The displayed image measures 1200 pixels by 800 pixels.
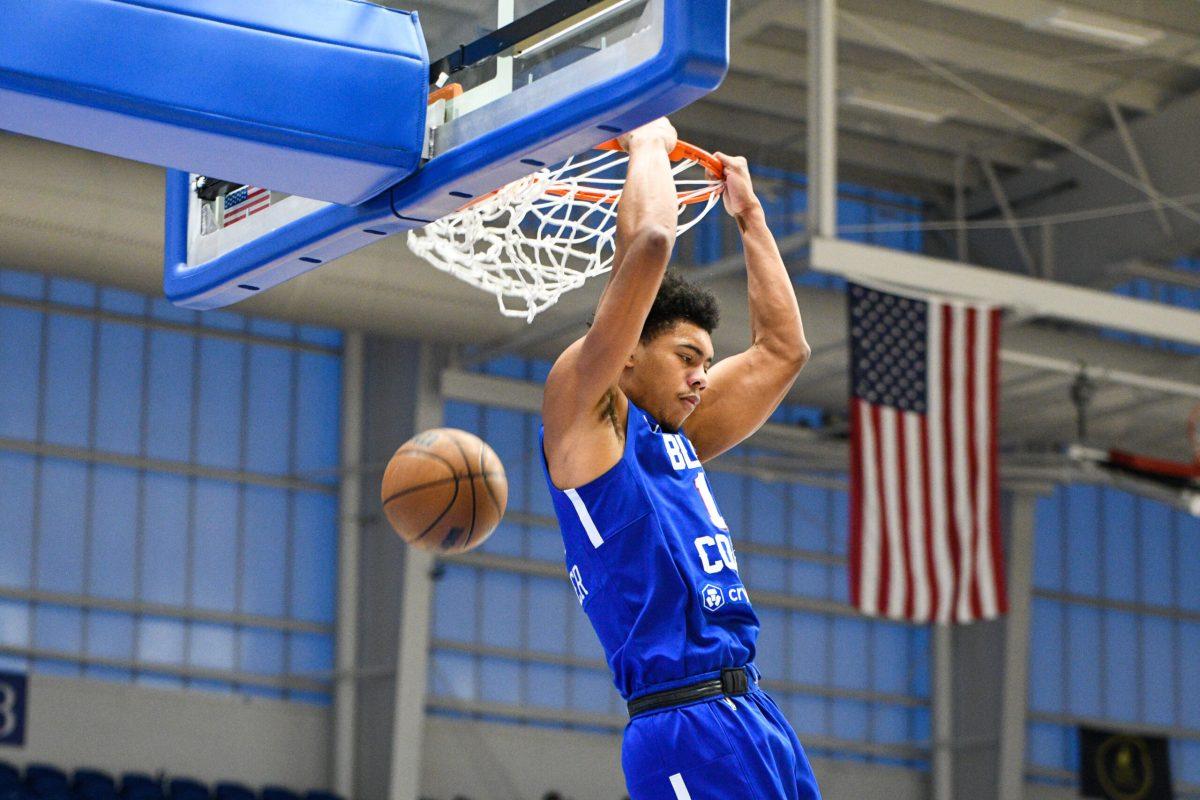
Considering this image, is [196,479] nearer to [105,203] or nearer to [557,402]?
[105,203]

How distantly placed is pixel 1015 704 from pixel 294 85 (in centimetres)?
1634

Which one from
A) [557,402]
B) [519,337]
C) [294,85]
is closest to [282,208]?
[294,85]

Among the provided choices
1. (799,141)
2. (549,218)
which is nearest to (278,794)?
(799,141)

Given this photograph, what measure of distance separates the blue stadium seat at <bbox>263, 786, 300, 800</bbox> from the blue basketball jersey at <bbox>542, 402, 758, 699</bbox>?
12.4 m

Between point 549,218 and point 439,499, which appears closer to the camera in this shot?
point 549,218

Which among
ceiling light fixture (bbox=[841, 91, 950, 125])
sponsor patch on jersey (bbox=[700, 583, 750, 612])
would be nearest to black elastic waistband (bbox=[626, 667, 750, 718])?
sponsor patch on jersey (bbox=[700, 583, 750, 612])

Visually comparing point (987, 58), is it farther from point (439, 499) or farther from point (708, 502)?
point (708, 502)

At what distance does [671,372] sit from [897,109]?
1356 cm

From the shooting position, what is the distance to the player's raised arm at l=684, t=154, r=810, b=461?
4785mm

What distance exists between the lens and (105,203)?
13.2 meters

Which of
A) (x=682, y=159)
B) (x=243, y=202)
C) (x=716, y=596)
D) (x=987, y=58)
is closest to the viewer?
(x=716, y=596)

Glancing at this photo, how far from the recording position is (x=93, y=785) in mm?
14891

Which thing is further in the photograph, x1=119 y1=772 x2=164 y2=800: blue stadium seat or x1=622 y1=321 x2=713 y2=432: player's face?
x1=119 y1=772 x2=164 y2=800: blue stadium seat

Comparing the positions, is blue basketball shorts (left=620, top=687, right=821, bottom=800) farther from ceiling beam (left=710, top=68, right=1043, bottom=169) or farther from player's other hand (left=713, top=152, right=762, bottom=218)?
ceiling beam (left=710, top=68, right=1043, bottom=169)
